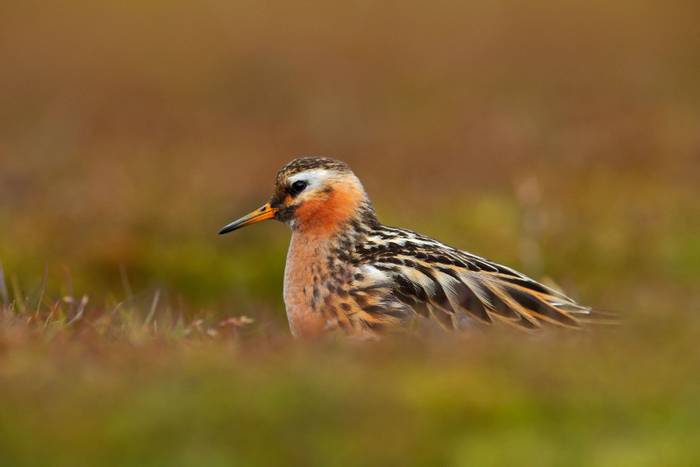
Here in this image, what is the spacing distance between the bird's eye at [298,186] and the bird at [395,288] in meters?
0.25

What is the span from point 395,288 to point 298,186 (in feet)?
4.75

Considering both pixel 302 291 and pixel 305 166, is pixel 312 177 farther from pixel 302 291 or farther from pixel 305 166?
pixel 302 291

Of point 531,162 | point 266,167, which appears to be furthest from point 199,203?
point 531,162

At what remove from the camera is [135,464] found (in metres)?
4.98

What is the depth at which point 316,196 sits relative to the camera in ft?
28.0

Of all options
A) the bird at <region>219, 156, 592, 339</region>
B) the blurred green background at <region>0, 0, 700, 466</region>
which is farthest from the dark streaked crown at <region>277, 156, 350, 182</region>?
the blurred green background at <region>0, 0, 700, 466</region>

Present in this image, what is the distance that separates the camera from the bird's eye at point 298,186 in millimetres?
8584

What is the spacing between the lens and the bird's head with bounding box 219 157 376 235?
8.45 m

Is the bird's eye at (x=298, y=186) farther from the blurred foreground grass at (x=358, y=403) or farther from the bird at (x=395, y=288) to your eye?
the blurred foreground grass at (x=358, y=403)

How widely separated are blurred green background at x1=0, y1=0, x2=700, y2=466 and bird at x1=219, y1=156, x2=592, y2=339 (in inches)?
22.6

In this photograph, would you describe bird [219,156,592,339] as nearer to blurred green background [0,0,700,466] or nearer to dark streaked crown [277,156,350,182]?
dark streaked crown [277,156,350,182]

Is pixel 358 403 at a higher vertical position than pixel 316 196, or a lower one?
lower

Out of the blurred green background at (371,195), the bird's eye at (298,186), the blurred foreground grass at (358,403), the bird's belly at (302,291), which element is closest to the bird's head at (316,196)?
the bird's eye at (298,186)

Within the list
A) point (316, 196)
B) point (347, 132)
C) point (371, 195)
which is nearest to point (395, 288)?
point (316, 196)
